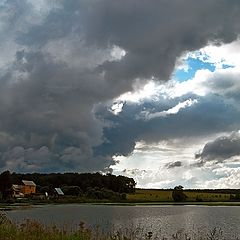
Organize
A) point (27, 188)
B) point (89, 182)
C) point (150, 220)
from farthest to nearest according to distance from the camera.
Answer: point (89, 182) < point (27, 188) < point (150, 220)

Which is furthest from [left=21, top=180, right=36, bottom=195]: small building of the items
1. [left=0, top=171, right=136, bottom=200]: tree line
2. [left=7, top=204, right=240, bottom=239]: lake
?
[left=7, top=204, right=240, bottom=239]: lake

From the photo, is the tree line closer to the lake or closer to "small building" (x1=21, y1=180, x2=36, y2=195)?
"small building" (x1=21, y1=180, x2=36, y2=195)

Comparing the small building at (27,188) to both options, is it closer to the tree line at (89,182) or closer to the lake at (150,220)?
the tree line at (89,182)

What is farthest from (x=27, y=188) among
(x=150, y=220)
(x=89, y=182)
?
(x=150, y=220)

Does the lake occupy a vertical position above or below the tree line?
below

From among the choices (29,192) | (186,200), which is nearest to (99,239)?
(186,200)

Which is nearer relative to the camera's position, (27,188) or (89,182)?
(27,188)

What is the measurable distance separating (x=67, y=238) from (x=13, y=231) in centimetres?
326

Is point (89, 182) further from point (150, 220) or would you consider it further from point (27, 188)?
point (150, 220)

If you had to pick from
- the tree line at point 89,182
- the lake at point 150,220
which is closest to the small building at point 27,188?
the tree line at point 89,182

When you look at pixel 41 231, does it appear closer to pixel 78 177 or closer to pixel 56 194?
pixel 56 194

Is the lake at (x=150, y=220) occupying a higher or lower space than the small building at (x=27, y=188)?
lower

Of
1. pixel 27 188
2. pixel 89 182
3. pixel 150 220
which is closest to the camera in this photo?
pixel 150 220

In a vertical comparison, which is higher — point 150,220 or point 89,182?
point 89,182
